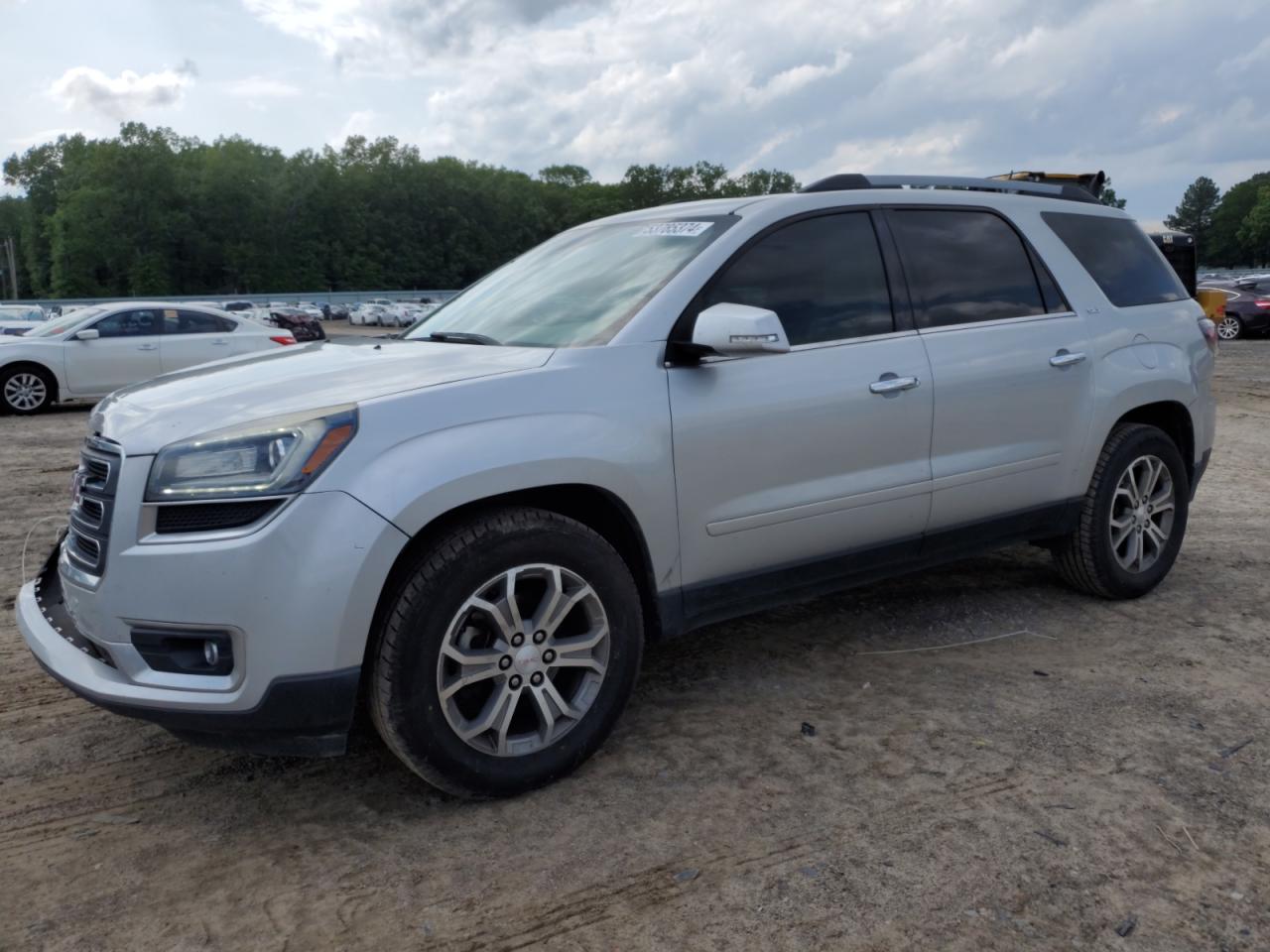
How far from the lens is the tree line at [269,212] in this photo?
94.0 meters

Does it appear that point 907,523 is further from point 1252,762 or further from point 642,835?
point 642,835

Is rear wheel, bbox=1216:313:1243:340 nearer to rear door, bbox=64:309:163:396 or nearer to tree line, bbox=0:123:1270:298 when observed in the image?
rear door, bbox=64:309:163:396

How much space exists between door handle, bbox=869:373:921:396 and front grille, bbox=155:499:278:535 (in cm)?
212


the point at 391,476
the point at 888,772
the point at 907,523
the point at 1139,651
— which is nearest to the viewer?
the point at 391,476

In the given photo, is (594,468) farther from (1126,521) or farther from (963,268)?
(1126,521)

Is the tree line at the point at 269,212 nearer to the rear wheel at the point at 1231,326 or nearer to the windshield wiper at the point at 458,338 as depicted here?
the rear wheel at the point at 1231,326

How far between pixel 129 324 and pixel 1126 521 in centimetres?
1240

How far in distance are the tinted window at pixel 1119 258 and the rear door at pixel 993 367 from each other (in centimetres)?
32

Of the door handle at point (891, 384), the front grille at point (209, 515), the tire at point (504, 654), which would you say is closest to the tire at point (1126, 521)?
the door handle at point (891, 384)

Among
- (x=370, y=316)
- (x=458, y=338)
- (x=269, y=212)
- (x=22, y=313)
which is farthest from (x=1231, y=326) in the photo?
(x=269, y=212)

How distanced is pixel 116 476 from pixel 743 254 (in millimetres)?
2083

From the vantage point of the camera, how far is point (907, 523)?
13.2 feet

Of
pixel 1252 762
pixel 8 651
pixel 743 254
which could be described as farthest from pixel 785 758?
pixel 8 651

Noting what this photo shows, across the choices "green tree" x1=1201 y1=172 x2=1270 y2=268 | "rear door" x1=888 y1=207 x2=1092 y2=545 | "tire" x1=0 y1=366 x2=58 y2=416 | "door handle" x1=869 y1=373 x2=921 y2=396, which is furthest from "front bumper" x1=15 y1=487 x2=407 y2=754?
"green tree" x1=1201 y1=172 x2=1270 y2=268
